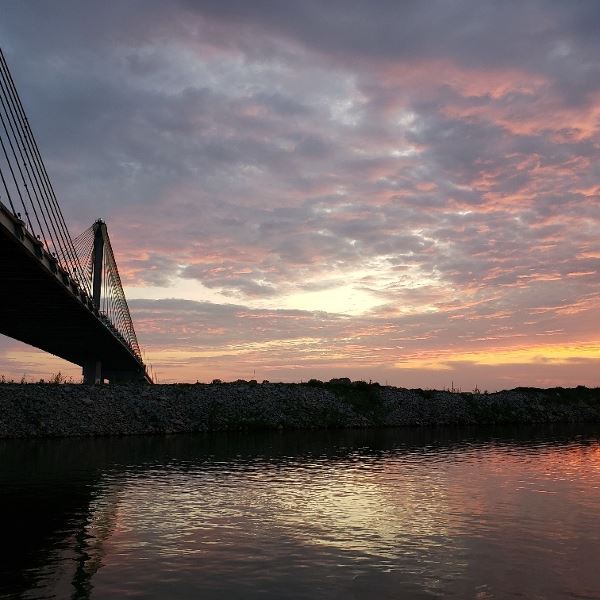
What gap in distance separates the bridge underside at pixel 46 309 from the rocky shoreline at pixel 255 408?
706cm

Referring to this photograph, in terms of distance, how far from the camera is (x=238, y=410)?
215ft

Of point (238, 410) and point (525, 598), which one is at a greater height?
point (238, 410)

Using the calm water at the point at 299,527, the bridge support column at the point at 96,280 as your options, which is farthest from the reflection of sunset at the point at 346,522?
the bridge support column at the point at 96,280

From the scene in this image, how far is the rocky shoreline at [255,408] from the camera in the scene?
2203 inches

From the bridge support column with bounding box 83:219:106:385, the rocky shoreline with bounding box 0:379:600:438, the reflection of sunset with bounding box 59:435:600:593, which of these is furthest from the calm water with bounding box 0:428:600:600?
the bridge support column with bounding box 83:219:106:385

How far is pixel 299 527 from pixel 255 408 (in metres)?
47.7

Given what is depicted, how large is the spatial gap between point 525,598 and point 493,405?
7443 centimetres

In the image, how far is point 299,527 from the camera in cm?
1962

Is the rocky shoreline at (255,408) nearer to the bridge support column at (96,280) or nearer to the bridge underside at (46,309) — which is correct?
the bridge underside at (46,309)

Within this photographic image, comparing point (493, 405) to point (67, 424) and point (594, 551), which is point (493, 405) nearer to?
point (67, 424)

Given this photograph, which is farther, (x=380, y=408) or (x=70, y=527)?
(x=380, y=408)

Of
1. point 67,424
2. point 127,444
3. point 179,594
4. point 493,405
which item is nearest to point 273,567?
point 179,594

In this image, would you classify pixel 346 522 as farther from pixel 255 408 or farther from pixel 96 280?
pixel 96 280

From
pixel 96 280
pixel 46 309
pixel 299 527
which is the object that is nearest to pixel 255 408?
pixel 46 309
